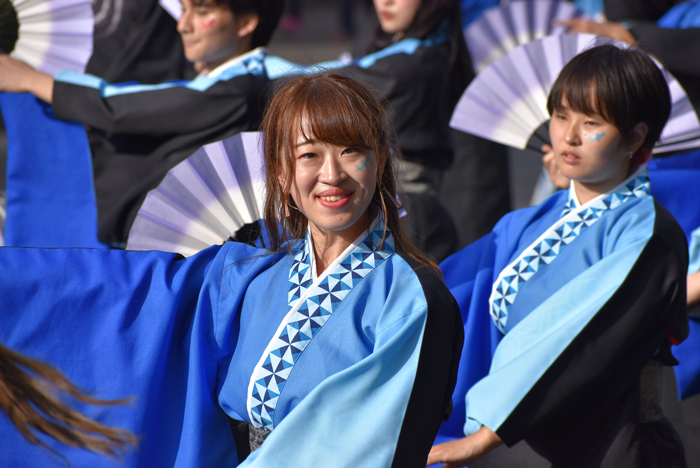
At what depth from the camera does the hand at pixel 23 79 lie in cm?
231

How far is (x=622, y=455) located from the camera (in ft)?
5.49

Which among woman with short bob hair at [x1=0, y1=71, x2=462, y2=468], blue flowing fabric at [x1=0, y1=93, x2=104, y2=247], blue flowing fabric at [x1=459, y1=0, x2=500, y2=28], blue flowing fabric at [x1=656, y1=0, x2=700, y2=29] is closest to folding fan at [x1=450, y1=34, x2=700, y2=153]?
woman with short bob hair at [x1=0, y1=71, x2=462, y2=468]

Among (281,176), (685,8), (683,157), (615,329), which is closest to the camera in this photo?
(281,176)

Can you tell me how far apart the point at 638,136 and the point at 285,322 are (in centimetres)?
99

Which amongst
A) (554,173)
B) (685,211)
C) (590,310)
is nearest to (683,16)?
(685,211)

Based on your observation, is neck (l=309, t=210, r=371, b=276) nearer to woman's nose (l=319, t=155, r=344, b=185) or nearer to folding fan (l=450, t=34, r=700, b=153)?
woman's nose (l=319, t=155, r=344, b=185)

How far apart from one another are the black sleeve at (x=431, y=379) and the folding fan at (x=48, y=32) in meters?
1.66

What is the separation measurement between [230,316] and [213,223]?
1.56 feet

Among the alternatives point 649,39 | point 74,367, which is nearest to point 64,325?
point 74,367

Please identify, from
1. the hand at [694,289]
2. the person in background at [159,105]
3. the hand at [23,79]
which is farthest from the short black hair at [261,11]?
the hand at [694,289]

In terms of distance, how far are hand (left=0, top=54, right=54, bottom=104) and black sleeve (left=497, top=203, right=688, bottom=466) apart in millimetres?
1725

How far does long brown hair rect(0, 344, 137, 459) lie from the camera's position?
1485 millimetres

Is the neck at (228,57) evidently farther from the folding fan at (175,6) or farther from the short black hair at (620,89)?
the short black hair at (620,89)

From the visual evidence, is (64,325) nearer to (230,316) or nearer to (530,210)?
(230,316)
